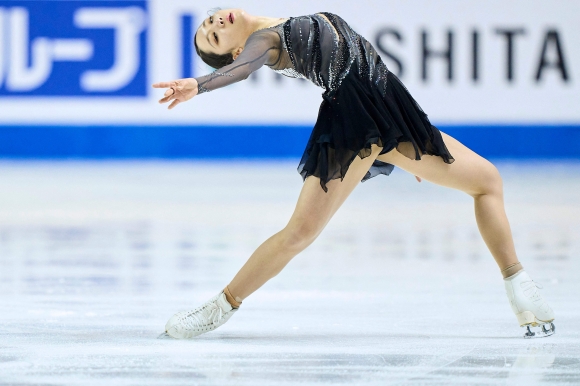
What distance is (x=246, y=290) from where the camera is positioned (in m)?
2.18

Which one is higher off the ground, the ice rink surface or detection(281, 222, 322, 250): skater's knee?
detection(281, 222, 322, 250): skater's knee

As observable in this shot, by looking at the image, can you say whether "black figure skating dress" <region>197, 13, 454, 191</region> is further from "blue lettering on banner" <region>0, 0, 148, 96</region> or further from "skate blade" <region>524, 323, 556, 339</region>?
"blue lettering on banner" <region>0, 0, 148, 96</region>

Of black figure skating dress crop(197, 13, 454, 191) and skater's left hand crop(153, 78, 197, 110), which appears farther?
black figure skating dress crop(197, 13, 454, 191)

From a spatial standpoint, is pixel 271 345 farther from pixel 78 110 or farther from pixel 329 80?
pixel 78 110

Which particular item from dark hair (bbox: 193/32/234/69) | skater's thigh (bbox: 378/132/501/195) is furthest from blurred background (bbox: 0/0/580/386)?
skater's thigh (bbox: 378/132/501/195)

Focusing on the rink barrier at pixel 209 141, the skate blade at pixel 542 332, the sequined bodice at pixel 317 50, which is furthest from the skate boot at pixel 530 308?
Result: the rink barrier at pixel 209 141

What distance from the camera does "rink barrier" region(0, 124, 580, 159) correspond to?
818 cm

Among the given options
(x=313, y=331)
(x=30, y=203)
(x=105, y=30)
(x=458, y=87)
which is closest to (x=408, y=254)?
(x=313, y=331)

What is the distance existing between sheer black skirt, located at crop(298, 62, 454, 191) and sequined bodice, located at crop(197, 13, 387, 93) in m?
0.03

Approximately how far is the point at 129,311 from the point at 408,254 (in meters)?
1.36

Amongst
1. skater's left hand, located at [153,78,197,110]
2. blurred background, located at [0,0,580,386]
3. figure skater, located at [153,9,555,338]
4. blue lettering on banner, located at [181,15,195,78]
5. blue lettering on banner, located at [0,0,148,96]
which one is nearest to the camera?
skater's left hand, located at [153,78,197,110]

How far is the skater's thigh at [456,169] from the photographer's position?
2.20m

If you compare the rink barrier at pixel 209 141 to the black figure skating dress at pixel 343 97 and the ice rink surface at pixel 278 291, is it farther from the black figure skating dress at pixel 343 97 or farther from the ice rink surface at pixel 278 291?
the black figure skating dress at pixel 343 97

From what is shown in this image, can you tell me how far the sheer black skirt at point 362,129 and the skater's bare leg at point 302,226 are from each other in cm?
3
